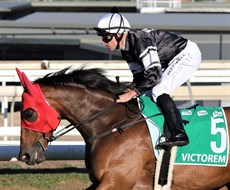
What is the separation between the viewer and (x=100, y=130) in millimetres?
5750

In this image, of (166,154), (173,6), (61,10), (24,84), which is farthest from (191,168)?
(61,10)

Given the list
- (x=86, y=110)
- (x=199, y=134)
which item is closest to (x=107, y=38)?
(x=86, y=110)

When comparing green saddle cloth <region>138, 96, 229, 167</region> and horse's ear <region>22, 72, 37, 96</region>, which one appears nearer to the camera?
horse's ear <region>22, 72, 37, 96</region>

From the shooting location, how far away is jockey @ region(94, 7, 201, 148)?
560cm

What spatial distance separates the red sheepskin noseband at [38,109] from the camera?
561 cm

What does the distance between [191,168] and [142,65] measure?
84cm

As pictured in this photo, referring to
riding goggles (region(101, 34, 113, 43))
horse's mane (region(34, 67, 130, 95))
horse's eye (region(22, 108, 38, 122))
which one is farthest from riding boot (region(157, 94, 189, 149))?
horse's eye (region(22, 108, 38, 122))

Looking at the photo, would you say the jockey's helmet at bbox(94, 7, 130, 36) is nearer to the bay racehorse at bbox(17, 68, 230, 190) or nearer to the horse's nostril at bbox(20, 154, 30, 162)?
the bay racehorse at bbox(17, 68, 230, 190)

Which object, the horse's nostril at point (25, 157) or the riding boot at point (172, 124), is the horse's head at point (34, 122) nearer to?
the horse's nostril at point (25, 157)

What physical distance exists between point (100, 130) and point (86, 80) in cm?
38

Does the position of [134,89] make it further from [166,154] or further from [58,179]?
[58,179]

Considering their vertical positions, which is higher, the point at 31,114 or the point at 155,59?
the point at 155,59

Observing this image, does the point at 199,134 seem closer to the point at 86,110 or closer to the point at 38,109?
the point at 86,110

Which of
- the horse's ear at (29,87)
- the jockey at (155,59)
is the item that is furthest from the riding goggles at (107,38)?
the horse's ear at (29,87)
